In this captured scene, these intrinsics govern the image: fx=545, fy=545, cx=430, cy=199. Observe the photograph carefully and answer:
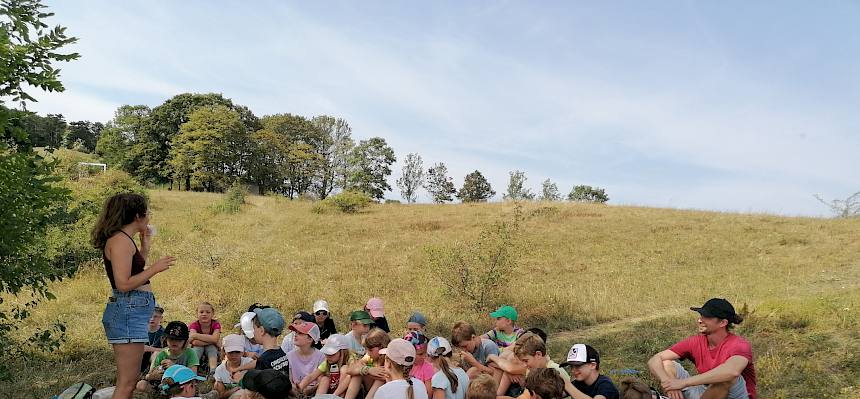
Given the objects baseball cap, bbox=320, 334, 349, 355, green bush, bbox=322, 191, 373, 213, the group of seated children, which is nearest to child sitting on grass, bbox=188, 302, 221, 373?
the group of seated children

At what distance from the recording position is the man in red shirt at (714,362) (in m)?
4.37

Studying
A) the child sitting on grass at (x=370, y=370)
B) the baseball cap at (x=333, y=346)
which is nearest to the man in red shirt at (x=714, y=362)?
the child sitting on grass at (x=370, y=370)

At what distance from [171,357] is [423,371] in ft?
10.1

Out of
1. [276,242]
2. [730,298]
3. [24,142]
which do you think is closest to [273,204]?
[276,242]

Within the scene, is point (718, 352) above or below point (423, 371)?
above

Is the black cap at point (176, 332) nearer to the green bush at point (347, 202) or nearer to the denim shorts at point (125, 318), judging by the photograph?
the denim shorts at point (125, 318)

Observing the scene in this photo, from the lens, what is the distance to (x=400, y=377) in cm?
415

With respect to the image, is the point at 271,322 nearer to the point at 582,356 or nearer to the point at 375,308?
the point at 375,308

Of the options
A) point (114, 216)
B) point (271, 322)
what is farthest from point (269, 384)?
point (271, 322)

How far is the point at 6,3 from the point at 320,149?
55.5m

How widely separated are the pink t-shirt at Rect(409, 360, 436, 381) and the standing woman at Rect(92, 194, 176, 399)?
2074mm

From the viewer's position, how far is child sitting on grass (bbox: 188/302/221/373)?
6.53 metres

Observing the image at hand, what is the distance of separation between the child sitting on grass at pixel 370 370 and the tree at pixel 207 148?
147 ft

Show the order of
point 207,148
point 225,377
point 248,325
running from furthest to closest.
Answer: point 207,148 → point 248,325 → point 225,377
